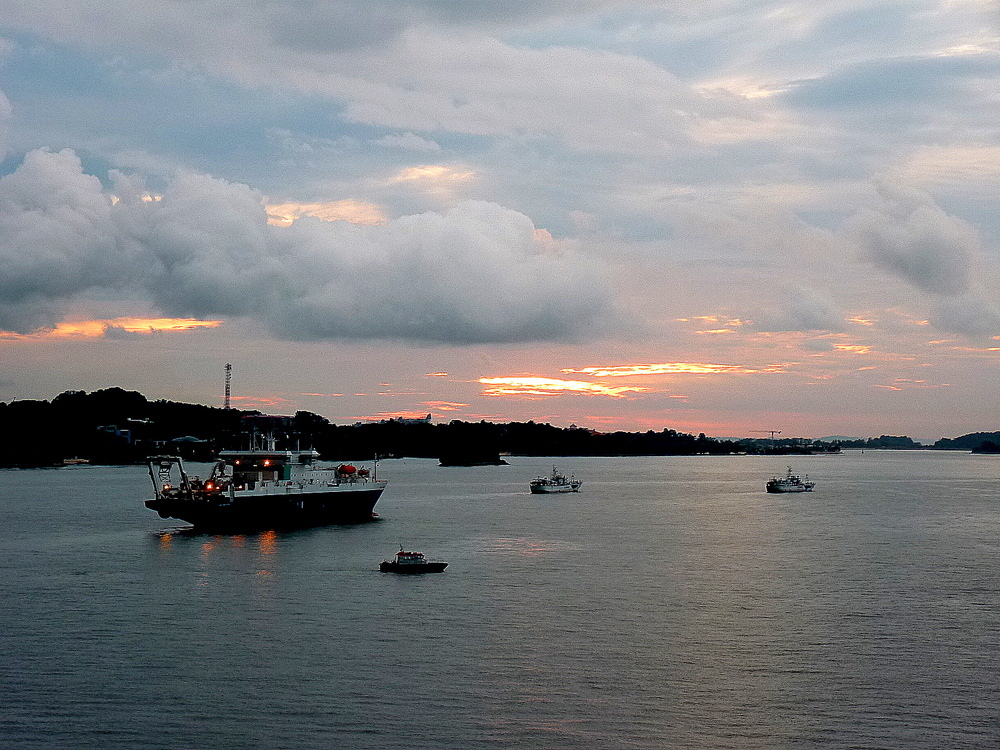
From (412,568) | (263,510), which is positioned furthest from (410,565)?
(263,510)

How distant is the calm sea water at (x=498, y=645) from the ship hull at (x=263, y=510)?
4791mm

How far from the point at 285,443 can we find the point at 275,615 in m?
67.8

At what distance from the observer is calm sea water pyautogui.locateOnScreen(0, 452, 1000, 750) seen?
39594mm

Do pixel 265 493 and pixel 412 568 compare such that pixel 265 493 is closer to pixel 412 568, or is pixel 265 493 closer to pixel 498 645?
pixel 412 568

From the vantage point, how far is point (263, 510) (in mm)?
111625

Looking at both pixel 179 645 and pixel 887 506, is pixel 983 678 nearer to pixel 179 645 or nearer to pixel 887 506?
pixel 179 645

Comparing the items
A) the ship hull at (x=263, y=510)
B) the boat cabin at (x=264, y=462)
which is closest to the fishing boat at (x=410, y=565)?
the ship hull at (x=263, y=510)

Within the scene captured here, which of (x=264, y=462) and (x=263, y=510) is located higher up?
(x=264, y=462)

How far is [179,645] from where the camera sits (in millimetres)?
52750

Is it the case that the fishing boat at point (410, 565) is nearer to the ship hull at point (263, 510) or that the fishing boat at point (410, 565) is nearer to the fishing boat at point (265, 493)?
the ship hull at point (263, 510)

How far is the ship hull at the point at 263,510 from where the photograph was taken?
107 meters

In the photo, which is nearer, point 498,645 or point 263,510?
point 498,645

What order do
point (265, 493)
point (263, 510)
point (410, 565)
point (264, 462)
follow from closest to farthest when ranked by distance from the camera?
point (410, 565), point (263, 510), point (265, 493), point (264, 462)

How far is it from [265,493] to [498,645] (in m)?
65.4
